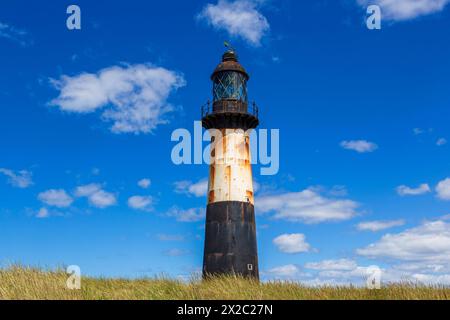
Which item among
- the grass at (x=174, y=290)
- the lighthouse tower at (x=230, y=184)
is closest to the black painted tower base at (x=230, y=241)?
the lighthouse tower at (x=230, y=184)

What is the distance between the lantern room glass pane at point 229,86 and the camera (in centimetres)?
2164

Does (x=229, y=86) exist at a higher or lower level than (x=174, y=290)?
higher

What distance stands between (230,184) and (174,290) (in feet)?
23.5

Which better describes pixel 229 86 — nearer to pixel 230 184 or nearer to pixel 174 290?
pixel 230 184

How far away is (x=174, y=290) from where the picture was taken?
550 inches

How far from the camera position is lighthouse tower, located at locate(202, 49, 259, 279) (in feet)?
65.0

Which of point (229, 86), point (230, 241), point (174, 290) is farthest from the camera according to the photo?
point (229, 86)

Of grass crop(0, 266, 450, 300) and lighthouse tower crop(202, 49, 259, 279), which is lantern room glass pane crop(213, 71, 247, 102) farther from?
grass crop(0, 266, 450, 300)

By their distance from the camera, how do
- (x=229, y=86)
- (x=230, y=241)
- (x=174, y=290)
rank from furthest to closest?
(x=229, y=86)
(x=230, y=241)
(x=174, y=290)

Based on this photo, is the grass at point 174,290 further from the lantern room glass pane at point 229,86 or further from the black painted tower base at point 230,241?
the lantern room glass pane at point 229,86

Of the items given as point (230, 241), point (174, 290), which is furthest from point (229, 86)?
point (174, 290)
